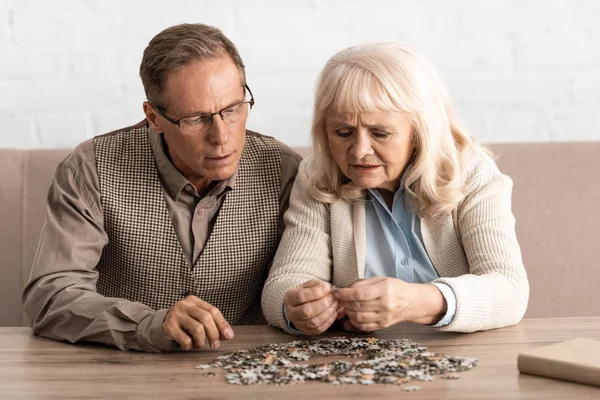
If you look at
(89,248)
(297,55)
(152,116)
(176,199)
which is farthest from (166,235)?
(297,55)

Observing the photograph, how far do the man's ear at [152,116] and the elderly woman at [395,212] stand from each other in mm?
407

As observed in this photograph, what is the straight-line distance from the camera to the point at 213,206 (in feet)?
7.95

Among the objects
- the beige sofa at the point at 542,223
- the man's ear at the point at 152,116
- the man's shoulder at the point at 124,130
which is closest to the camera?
the man's ear at the point at 152,116

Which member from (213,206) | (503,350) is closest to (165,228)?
(213,206)

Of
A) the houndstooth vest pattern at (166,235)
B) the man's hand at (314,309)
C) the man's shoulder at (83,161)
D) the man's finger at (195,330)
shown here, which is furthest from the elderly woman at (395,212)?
the man's shoulder at (83,161)

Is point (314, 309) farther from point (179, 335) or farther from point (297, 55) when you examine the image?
point (297, 55)

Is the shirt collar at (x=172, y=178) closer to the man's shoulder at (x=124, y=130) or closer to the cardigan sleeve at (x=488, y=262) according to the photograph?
the man's shoulder at (x=124, y=130)

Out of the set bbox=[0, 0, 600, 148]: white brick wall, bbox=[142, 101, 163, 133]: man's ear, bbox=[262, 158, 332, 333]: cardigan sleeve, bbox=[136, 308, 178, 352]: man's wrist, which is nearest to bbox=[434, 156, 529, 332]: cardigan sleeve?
bbox=[262, 158, 332, 333]: cardigan sleeve

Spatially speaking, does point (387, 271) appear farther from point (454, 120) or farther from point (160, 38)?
point (160, 38)

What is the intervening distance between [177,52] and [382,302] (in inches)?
34.0

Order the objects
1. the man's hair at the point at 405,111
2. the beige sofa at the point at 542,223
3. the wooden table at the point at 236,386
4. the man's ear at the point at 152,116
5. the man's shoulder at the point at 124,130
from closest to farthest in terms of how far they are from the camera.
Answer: the wooden table at the point at 236,386 < the man's hair at the point at 405,111 < the man's ear at the point at 152,116 < the man's shoulder at the point at 124,130 < the beige sofa at the point at 542,223

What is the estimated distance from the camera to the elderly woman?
1.94 metres

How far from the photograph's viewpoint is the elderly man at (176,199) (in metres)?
2.22

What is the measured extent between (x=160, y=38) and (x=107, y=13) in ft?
2.73
